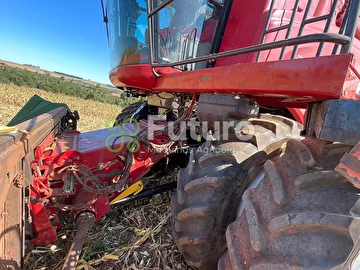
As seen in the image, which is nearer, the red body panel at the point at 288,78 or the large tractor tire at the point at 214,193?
the red body panel at the point at 288,78

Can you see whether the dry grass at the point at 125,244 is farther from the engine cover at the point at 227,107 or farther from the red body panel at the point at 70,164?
the engine cover at the point at 227,107

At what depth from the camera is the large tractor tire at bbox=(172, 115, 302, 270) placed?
147 cm

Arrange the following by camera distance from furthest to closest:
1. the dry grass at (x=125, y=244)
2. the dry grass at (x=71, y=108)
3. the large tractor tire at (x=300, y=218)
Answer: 1. the dry grass at (x=71, y=108)
2. the dry grass at (x=125, y=244)
3. the large tractor tire at (x=300, y=218)

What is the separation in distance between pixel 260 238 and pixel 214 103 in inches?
38.7

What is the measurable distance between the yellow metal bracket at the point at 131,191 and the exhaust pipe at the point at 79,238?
0.28 meters

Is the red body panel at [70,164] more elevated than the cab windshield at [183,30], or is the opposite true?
the cab windshield at [183,30]

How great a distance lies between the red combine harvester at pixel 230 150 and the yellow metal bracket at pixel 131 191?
0.01 metres

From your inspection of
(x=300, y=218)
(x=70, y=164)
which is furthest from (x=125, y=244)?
(x=300, y=218)

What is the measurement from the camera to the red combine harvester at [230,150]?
3.03 ft

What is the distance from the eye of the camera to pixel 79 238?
5.75ft

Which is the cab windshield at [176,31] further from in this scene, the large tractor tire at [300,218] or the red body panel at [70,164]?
the large tractor tire at [300,218]

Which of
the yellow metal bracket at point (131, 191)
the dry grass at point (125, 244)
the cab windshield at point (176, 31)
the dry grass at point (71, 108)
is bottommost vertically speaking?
the dry grass at point (71, 108)

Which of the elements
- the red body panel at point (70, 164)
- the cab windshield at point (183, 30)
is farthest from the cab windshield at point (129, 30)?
the red body panel at point (70, 164)

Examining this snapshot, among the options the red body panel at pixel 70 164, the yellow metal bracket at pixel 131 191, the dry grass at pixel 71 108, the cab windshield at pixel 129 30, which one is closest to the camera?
the red body panel at pixel 70 164
